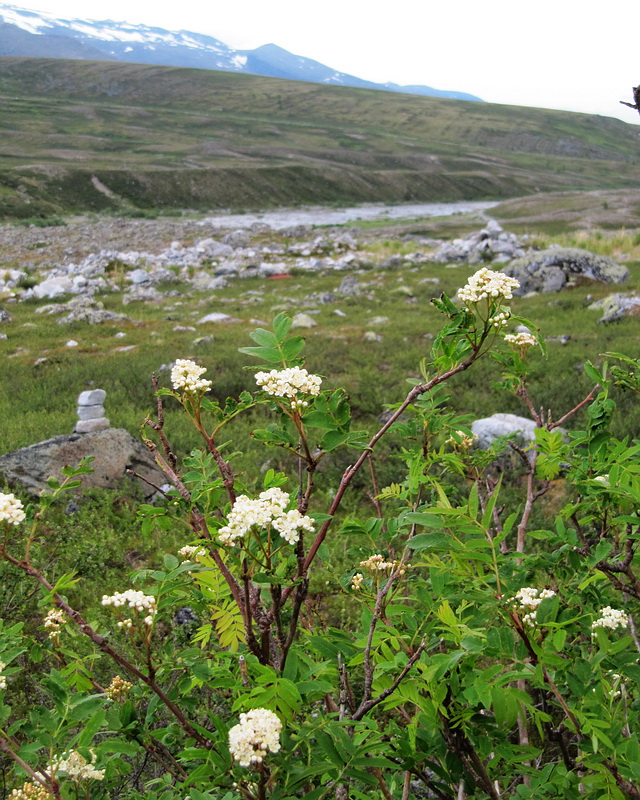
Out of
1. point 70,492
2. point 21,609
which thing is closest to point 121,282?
point 70,492

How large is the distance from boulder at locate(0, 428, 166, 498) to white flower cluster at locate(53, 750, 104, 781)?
503 cm

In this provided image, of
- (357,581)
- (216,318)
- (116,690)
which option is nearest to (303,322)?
(216,318)

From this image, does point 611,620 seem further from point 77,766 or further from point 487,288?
point 77,766

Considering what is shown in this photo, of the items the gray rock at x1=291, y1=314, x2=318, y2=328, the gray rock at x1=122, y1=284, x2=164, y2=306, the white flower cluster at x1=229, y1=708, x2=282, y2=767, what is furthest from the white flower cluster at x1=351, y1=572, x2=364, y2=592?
the gray rock at x1=122, y1=284, x2=164, y2=306

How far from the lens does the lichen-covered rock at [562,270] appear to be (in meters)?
18.1

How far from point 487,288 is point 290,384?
0.56m

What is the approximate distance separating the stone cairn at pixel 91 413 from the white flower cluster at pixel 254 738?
676 centimetres

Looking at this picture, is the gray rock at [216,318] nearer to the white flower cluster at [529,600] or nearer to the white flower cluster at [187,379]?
the white flower cluster at [187,379]

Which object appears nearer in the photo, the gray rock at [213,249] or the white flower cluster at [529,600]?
the white flower cluster at [529,600]

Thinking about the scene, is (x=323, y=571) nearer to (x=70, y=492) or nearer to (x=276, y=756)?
(x=70, y=492)

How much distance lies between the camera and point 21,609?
166 inches

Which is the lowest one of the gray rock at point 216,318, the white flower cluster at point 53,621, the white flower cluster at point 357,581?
the gray rock at point 216,318

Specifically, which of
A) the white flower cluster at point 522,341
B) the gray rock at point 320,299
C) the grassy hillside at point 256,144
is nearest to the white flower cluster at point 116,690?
the white flower cluster at point 522,341

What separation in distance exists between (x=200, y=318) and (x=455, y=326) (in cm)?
1546
